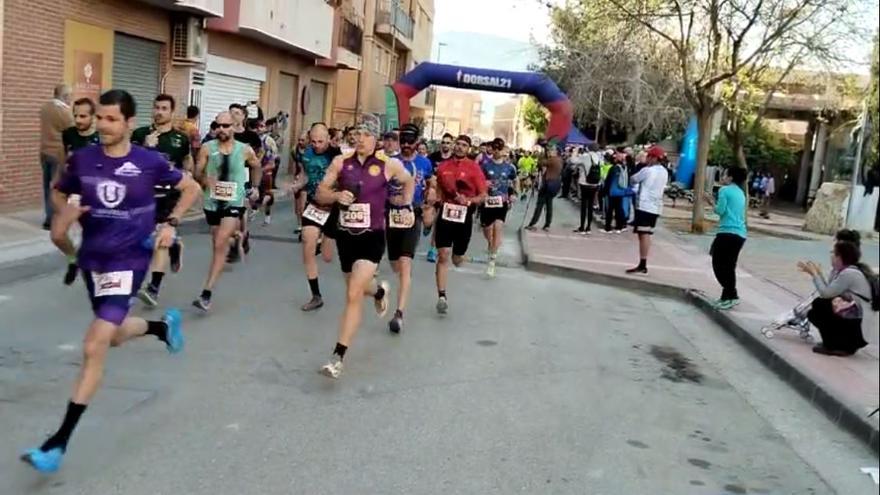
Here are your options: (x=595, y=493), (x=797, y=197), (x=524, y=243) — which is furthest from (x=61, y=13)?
(x=797, y=197)

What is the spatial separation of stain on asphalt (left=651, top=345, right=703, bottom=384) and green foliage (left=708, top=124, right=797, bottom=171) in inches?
1398

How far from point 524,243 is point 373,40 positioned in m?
25.9

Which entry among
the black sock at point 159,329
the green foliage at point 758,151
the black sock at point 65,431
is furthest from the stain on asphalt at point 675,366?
the green foliage at point 758,151

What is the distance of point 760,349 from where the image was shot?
8.95 metres

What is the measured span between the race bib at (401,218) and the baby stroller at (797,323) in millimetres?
3826

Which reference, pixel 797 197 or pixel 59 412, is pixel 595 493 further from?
pixel 797 197

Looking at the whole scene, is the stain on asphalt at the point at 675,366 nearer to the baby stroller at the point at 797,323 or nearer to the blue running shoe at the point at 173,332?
the baby stroller at the point at 797,323

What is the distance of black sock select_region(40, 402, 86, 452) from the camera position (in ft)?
14.5

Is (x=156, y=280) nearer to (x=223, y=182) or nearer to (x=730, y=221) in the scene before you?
(x=223, y=182)

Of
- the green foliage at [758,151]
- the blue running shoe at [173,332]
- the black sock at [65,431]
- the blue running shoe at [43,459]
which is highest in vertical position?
the green foliage at [758,151]

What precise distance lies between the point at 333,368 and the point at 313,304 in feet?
8.18

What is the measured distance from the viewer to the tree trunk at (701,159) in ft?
68.2

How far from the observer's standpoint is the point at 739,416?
6.73 m

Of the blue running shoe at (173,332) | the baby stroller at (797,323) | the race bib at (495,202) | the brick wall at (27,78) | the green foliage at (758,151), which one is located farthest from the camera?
the green foliage at (758,151)
